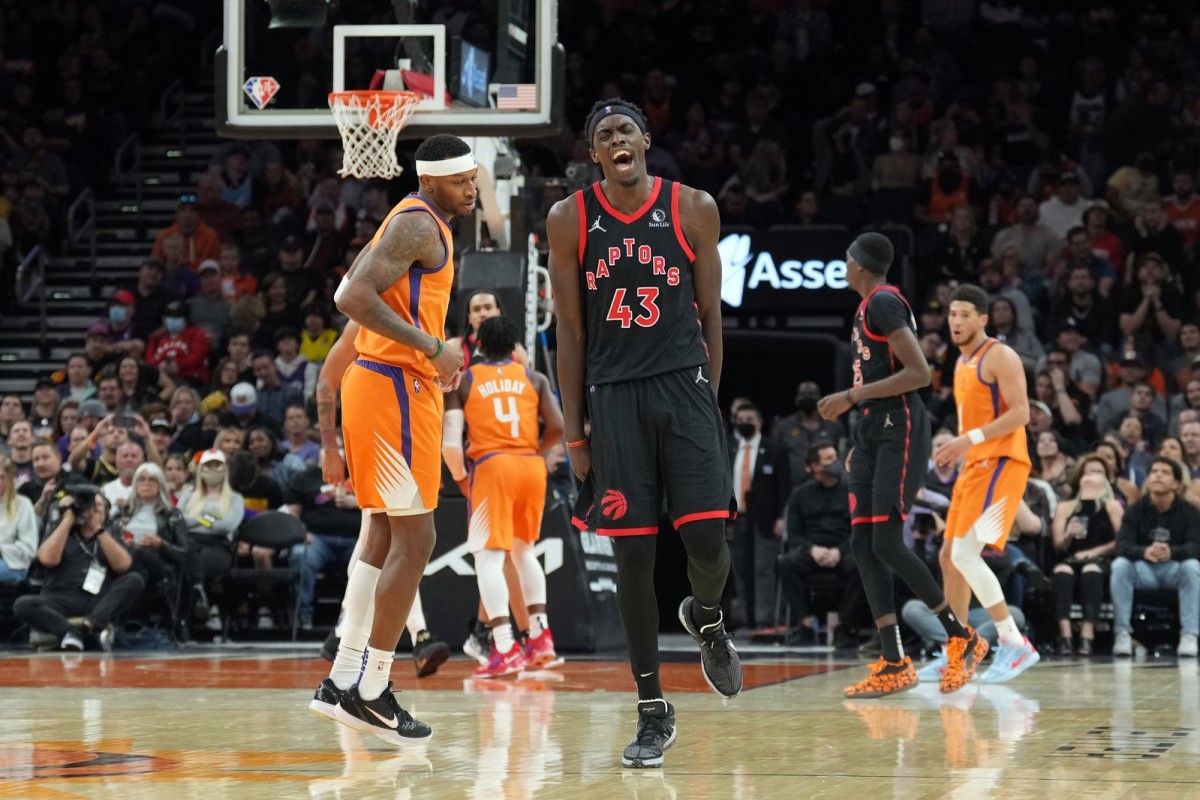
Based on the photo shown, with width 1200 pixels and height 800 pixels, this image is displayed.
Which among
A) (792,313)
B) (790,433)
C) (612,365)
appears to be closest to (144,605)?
(790,433)

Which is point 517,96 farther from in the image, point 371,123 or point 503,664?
point 503,664

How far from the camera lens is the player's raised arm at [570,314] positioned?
609 centimetres

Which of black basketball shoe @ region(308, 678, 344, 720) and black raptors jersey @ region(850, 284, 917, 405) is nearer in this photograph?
black basketball shoe @ region(308, 678, 344, 720)

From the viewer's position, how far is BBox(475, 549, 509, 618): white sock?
10211 mm

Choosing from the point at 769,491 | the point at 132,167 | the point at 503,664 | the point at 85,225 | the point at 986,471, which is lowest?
the point at 503,664

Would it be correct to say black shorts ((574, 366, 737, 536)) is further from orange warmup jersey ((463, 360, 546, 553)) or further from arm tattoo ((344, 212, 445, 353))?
orange warmup jersey ((463, 360, 546, 553))

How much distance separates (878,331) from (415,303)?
3052 millimetres

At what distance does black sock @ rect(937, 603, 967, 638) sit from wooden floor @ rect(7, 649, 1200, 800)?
31 centimetres

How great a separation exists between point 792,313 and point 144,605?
22.5ft

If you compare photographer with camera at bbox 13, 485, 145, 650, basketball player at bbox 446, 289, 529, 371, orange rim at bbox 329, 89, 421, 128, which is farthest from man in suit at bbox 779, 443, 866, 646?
photographer with camera at bbox 13, 485, 145, 650

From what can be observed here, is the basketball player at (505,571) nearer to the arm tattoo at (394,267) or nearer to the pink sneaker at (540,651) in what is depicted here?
the pink sneaker at (540,651)

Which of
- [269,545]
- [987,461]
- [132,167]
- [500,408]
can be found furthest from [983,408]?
[132,167]

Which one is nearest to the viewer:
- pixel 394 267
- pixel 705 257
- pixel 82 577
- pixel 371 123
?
pixel 705 257

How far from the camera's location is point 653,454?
6.06m
